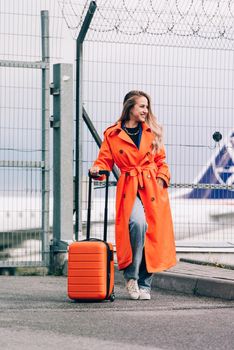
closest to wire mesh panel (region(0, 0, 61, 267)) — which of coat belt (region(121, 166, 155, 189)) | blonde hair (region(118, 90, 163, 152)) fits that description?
blonde hair (region(118, 90, 163, 152))

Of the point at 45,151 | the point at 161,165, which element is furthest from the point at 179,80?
the point at 161,165

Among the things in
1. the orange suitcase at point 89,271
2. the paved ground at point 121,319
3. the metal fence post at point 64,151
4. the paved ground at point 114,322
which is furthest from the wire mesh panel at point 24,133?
the orange suitcase at point 89,271

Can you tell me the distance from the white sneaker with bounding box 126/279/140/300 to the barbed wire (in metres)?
3.85

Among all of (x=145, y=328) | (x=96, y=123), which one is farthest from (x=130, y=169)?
(x=96, y=123)

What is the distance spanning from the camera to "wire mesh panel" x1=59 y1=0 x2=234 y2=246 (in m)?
12.5

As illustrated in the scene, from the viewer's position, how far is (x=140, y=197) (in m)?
9.57

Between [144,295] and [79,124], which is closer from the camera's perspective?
[144,295]

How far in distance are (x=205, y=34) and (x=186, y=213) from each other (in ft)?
6.49

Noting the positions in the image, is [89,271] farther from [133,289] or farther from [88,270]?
[133,289]

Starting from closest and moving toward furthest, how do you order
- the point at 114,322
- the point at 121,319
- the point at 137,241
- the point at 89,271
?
the point at 114,322
the point at 121,319
the point at 89,271
the point at 137,241

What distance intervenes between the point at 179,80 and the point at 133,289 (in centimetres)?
385

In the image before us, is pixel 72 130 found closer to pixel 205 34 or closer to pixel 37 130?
pixel 37 130

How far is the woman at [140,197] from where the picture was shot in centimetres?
948

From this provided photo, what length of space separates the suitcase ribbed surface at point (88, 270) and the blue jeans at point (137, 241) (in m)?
0.36
